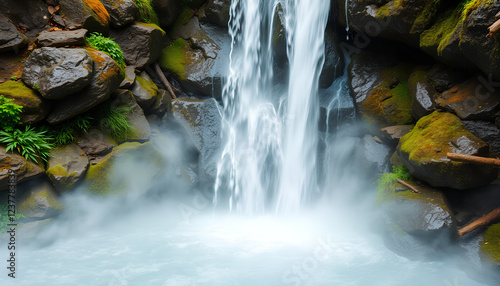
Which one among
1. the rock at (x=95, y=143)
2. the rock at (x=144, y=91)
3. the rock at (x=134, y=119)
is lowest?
the rock at (x=95, y=143)

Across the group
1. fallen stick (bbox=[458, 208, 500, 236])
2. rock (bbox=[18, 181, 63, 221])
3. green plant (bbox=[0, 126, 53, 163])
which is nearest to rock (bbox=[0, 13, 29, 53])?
green plant (bbox=[0, 126, 53, 163])

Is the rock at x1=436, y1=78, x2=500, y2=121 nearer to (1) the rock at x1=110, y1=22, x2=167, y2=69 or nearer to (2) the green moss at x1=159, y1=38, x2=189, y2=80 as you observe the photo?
(2) the green moss at x1=159, y1=38, x2=189, y2=80

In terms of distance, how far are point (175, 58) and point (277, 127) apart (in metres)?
2.99

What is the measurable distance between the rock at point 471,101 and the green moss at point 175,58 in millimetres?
5233

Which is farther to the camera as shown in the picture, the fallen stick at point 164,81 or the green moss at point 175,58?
the green moss at point 175,58

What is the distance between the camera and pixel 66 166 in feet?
16.0

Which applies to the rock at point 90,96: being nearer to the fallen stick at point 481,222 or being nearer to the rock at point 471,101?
the rock at point 471,101

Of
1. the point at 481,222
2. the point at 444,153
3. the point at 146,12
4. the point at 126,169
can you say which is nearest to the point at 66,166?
the point at 126,169

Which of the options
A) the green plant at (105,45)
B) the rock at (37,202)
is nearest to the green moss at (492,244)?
the rock at (37,202)

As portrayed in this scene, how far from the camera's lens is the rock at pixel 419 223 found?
409 centimetres

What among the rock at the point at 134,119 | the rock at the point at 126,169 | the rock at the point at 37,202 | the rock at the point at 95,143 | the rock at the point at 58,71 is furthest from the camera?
the rock at the point at 134,119

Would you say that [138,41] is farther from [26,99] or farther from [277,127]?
[277,127]

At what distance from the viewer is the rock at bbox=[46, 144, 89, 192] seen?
4734 millimetres

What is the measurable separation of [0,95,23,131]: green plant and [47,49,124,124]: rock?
477 millimetres
